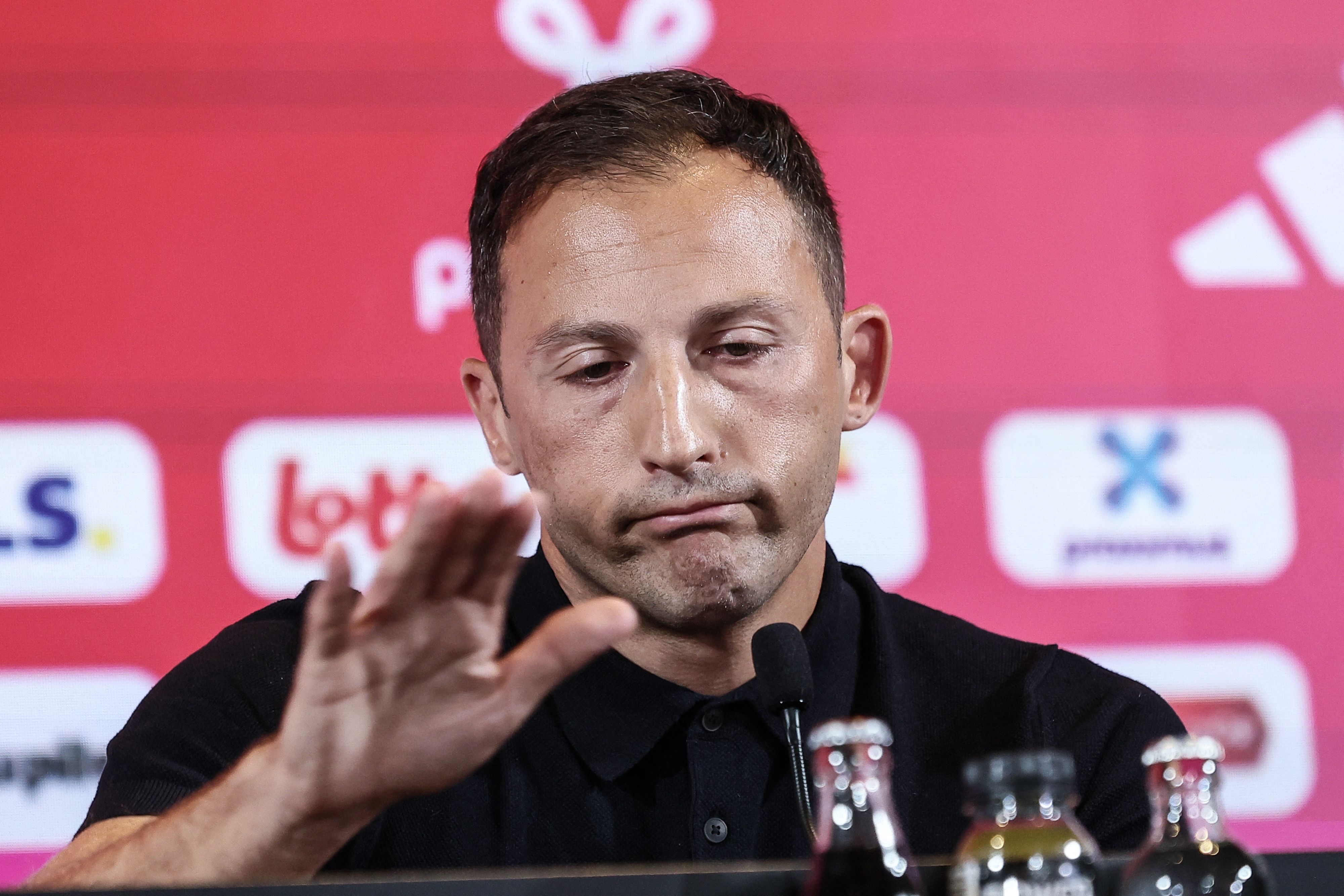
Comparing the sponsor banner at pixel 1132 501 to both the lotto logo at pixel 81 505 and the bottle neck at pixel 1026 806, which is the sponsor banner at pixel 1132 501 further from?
the bottle neck at pixel 1026 806

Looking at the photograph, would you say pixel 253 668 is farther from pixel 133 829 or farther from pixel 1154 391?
pixel 1154 391

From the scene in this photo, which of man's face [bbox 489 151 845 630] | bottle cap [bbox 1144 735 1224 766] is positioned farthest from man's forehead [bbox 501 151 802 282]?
bottle cap [bbox 1144 735 1224 766]

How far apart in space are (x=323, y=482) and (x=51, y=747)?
0.46 metres

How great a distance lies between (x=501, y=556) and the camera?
768 millimetres

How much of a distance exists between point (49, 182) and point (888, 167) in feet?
3.66

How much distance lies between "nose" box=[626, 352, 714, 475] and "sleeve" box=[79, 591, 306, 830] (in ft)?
1.37

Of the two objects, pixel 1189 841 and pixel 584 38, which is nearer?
pixel 1189 841

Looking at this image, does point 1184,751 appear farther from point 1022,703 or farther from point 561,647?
point 1022,703

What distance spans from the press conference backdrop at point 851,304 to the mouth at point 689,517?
63cm

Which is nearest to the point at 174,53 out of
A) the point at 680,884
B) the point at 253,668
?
the point at 253,668

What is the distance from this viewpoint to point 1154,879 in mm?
623

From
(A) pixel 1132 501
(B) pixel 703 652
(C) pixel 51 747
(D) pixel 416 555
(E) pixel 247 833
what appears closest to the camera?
(D) pixel 416 555

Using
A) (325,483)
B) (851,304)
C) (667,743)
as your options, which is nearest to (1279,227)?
(851,304)

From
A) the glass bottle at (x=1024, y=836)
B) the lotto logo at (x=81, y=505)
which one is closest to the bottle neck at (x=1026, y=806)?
the glass bottle at (x=1024, y=836)
